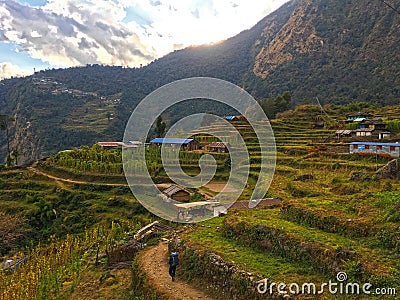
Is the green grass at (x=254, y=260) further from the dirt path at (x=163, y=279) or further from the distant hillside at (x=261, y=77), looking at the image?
the distant hillside at (x=261, y=77)

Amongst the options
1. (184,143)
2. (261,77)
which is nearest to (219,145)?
(184,143)

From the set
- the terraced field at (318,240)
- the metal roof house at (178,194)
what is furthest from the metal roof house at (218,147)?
the terraced field at (318,240)

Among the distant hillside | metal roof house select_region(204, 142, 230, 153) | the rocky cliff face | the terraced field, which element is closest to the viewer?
the terraced field

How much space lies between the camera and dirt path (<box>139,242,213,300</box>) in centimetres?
824

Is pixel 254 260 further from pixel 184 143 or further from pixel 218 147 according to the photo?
pixel 184 143

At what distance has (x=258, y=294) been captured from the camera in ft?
23.0

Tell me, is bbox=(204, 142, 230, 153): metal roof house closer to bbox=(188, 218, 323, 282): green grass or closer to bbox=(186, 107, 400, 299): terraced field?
bbox=(186, 107, 400, 299): terraced field

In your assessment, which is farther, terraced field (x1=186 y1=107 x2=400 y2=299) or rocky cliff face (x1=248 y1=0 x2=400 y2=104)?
rocky cliff face (x1=248 y1=0 x2=400 y2=104)

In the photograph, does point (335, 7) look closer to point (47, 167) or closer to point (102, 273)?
point (47, 167)

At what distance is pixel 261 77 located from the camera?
322ft

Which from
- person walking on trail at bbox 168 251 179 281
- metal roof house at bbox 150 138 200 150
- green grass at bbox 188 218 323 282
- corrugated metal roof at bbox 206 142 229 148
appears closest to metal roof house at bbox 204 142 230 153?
corrugated metal roof at bbox 206 142 229 148

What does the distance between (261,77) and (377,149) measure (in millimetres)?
75759

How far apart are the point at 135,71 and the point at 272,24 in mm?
61368

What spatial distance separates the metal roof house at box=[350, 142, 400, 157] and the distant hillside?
39136mm
